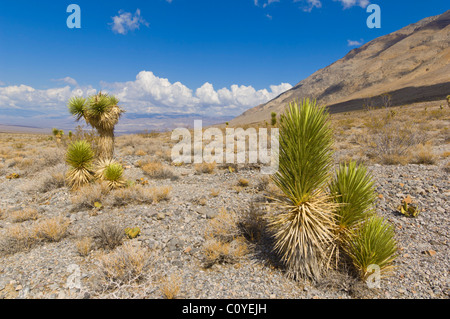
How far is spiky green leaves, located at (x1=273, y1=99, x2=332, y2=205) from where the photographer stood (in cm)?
345

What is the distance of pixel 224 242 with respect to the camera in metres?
4.99

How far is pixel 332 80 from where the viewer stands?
142 metres

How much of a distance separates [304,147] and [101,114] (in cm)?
828

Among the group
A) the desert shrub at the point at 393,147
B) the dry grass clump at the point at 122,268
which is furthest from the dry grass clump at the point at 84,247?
the desert shrub at the point at 393,147

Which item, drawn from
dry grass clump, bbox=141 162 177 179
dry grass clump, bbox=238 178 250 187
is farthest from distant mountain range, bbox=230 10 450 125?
dry grass clump, bbox=238 178 250 187

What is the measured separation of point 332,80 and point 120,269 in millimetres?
164605

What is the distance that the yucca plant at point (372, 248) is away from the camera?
3.57 m

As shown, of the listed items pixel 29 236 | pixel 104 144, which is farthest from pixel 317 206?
pixel 104 144

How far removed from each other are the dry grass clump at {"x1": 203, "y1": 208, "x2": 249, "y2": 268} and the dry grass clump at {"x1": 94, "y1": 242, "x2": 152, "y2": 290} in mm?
1232

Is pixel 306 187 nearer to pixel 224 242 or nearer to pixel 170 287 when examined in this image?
pixel 224 242

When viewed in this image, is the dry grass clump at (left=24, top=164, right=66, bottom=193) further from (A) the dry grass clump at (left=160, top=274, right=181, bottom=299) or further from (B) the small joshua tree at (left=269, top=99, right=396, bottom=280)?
(B) the small joshua tree at (left=269, top=99, right=396, bottom=280)

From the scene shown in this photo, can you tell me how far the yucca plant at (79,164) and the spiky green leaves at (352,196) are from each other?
8.46m
